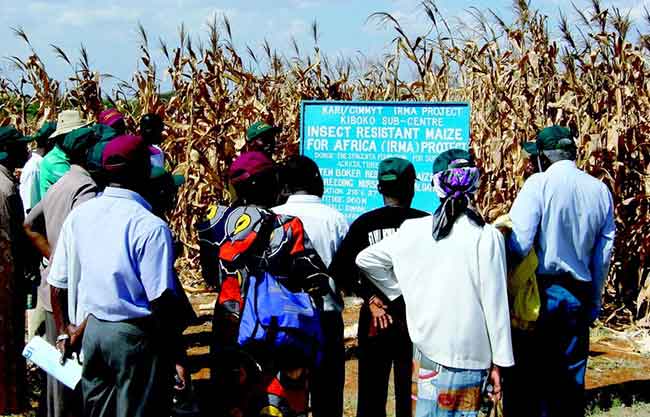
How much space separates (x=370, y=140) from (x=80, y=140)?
115 inches

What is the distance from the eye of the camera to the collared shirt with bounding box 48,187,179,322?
3.71 m

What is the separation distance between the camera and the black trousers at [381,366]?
486 cm

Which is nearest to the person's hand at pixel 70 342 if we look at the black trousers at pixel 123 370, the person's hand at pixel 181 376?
the black trousers at pixel 123 370

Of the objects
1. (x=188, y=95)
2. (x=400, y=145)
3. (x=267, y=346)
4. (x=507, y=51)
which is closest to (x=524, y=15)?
(x=507, y=51)

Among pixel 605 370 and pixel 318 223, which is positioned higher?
pixel 318 223

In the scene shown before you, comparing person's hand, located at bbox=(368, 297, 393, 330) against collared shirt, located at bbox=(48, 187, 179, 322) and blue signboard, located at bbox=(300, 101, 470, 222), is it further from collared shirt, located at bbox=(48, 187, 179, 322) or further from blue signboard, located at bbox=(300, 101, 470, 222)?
blue signboard, located at bbox=(300, 101, 470, 222)

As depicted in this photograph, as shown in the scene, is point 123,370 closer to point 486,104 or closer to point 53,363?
point 53,363

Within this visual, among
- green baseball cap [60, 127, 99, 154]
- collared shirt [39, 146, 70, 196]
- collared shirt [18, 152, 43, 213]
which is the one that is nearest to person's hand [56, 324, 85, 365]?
green baseball cap [60, 127, 99, 154]

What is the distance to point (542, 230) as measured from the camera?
16.1 ft

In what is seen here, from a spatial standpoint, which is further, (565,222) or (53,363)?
(565,222)

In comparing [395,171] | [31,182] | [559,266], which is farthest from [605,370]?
[31,182]

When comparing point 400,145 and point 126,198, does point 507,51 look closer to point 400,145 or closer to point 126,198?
point 400,145

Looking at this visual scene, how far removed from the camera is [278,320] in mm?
4145

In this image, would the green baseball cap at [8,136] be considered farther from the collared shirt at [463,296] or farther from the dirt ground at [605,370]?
the collared shirt at [463,296]
